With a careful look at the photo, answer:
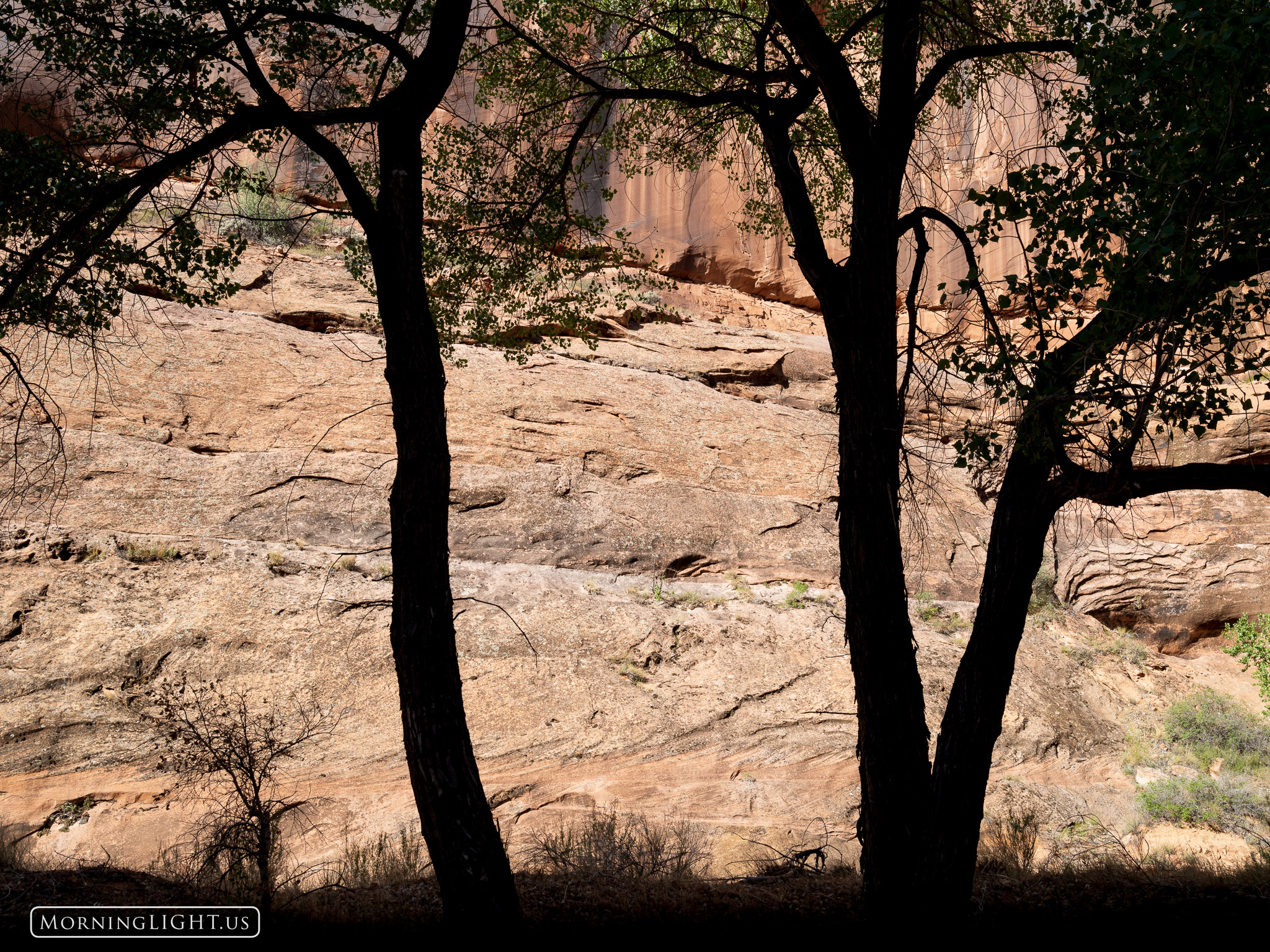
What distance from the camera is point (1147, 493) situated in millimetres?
5453

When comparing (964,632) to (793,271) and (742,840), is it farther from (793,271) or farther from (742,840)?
(793,271)

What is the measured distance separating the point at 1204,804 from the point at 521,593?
908 centimetres

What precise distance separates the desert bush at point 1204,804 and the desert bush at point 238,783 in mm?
9789

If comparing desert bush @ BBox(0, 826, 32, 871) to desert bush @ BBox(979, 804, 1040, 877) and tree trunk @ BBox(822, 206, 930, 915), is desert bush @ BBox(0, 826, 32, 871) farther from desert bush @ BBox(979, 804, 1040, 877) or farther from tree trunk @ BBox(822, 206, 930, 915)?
desert bush @ BBox(979, 804, 1040, 877)

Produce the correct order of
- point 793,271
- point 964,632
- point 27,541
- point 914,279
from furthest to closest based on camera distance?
point 793,271, point 964,632, point 27,541, point 914,279

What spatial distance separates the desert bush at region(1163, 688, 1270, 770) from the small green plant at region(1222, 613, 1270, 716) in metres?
0.38

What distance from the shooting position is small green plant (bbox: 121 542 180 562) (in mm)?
11352

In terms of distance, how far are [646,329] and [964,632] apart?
10.6 m

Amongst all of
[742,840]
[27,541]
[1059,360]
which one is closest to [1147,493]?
[1059,360]

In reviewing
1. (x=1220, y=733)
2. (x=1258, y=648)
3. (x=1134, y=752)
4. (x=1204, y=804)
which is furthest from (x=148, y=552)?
(x=1258, y=648)

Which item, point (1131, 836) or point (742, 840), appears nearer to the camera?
point (742, 840)

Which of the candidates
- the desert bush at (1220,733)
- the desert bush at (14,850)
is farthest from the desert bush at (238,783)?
the desert bush at (1220,733)

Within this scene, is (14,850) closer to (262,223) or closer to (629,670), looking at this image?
(629,670)

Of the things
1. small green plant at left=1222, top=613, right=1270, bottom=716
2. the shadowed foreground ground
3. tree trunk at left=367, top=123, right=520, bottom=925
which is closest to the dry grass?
the shadowed foreground ground
